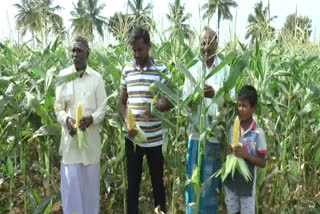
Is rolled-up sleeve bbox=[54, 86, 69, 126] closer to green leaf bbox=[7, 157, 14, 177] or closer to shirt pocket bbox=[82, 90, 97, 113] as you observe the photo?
shirt pocket bbox=[82, 90, 97, 113]

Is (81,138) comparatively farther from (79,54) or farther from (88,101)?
(79,54)

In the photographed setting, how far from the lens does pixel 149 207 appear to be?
148 inches

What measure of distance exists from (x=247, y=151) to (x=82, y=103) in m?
1.35

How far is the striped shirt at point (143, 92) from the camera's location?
118 inches

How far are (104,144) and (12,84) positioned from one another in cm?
98

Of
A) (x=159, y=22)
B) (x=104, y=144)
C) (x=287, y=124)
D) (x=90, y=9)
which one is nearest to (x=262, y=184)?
(x=287, y=124)

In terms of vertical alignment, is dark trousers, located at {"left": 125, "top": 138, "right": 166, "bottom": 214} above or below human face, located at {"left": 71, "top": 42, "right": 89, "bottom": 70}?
below

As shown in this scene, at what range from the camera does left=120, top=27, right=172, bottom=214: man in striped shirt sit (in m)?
2.92

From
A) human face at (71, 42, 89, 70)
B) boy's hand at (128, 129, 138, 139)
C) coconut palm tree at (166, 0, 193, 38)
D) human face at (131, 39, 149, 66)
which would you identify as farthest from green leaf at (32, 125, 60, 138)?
coconut palm tree at (166, 0, 193, 38)

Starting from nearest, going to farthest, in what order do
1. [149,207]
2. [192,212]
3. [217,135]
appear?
1. [217,135]
2. [192,212]
3. [149,207]

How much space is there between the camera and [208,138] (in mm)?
→ 2875

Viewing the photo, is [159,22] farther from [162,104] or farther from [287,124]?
[287,124]

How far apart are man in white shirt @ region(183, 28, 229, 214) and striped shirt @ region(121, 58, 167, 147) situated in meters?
0.28

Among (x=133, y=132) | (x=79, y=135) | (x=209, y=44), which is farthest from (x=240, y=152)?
(x=79, y=135)
